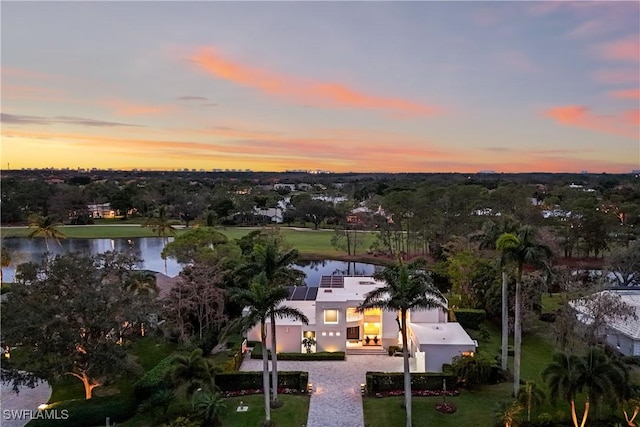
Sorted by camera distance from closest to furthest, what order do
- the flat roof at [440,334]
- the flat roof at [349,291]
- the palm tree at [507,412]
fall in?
the palm tree at [507,412]
the flat roof at [440,334]
the flat roof at [349,291]

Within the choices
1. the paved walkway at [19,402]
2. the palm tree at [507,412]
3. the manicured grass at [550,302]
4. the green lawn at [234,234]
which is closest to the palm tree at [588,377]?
the palm tree at [507,412]

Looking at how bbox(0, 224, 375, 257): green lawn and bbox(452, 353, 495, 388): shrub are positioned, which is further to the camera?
bbox(0, 224, 375, 257): green lawn

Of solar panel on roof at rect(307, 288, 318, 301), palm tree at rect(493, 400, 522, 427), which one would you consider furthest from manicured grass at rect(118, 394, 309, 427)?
solar panel on roof at rect(307, 288, 318, 301)

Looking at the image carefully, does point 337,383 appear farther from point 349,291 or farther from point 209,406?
point 349,291

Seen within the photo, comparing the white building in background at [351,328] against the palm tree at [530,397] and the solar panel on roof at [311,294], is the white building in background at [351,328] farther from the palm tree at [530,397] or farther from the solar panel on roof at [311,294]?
the palm tree at [530,397]

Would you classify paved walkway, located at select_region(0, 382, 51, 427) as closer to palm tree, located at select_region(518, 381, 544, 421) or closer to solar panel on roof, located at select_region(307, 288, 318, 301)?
solar panel on roof, located at select_region(307, 288, 318, 301)
